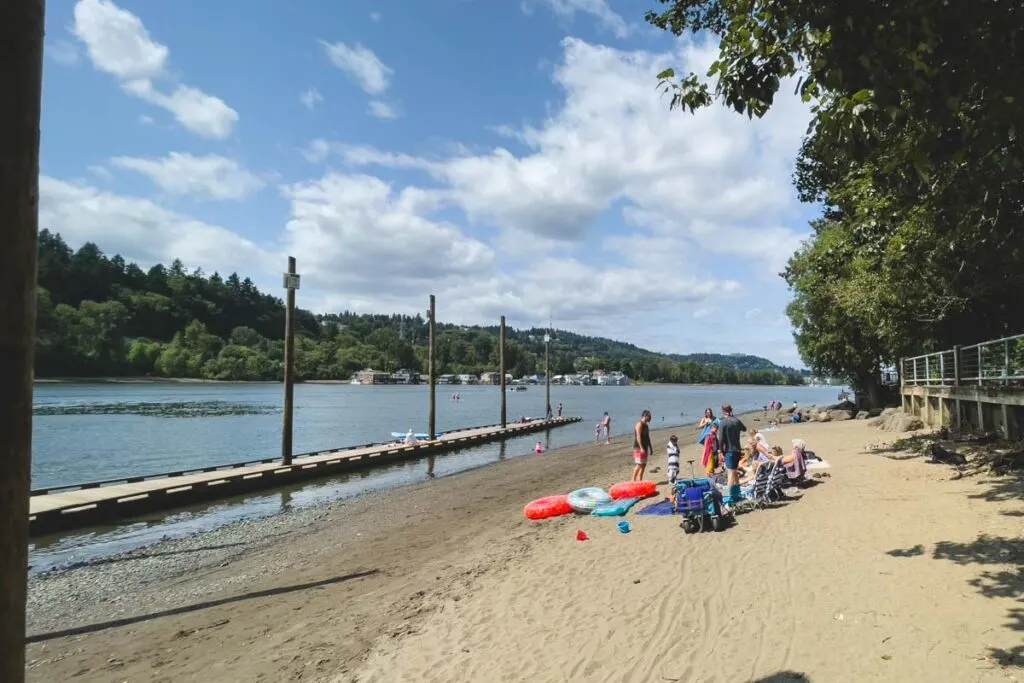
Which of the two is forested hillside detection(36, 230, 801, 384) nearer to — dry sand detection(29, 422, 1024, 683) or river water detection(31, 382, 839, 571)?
river water detection(31, 382, 839, 571)

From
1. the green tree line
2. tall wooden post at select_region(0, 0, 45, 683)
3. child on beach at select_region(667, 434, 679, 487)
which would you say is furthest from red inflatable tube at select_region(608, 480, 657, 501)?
tall wooden post at select_region(0, 0, 45, 683)

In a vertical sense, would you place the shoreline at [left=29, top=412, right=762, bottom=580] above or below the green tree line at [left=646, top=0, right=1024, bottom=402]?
below

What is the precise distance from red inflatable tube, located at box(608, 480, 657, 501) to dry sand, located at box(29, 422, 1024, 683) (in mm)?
1972

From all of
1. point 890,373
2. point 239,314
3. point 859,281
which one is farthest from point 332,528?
point 239,314

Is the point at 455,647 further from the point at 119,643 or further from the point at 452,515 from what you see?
the point at 452,515

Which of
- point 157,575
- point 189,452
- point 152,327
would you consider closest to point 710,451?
point 157,575

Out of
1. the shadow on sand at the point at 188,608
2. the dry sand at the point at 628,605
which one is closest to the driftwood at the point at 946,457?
the dry sand at the point at 628,605

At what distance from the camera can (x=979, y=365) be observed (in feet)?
51.0

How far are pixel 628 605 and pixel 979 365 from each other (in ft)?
44.7

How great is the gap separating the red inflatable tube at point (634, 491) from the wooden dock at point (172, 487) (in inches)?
403

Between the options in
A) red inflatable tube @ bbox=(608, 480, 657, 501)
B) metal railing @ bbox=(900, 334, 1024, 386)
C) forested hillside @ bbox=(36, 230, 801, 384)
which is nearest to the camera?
red inflatable tube @ bbox=(608, 480, 657, 501)

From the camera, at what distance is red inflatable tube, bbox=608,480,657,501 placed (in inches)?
519

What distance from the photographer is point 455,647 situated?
6387 mm

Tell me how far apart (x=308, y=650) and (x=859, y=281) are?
19929 mm
